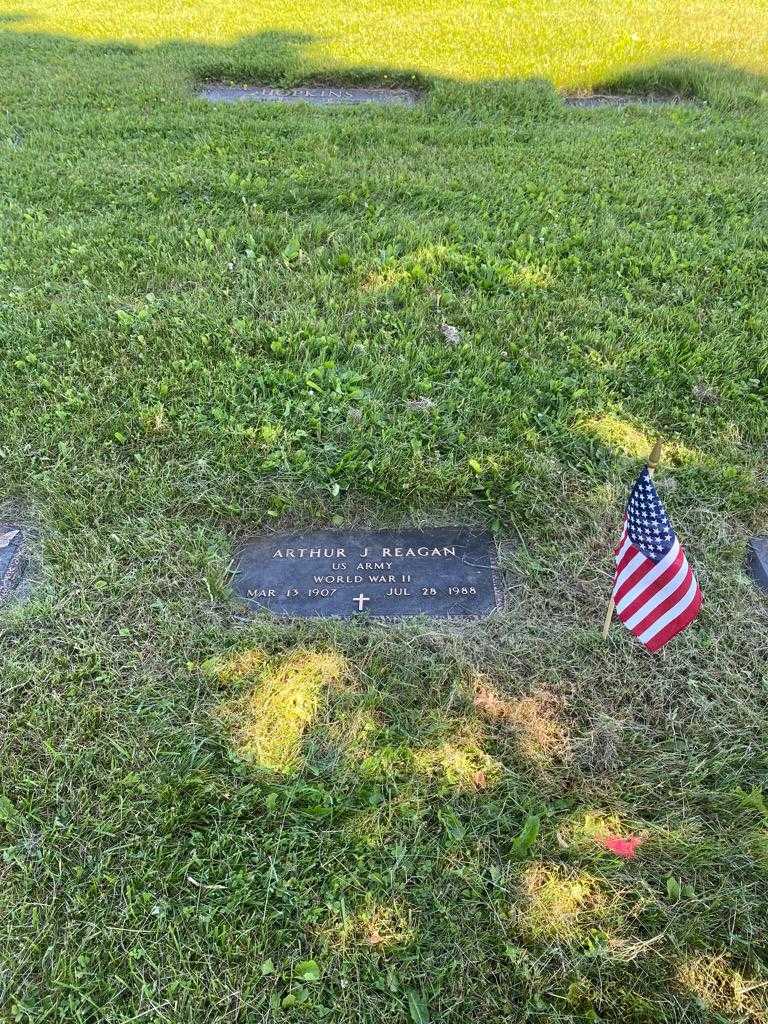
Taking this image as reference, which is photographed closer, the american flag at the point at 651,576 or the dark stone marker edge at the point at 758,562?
the american flag at the point at 651,576

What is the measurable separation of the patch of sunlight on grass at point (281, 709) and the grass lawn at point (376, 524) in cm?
1

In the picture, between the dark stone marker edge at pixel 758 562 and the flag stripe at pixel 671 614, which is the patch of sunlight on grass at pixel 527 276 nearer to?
Result: the dark stone marker edge at pixel 758 562

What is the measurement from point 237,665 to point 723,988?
1.75m

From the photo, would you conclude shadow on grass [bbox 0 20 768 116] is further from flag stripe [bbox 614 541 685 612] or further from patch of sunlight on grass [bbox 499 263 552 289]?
flag stripe [bbox 614 541 685 612]

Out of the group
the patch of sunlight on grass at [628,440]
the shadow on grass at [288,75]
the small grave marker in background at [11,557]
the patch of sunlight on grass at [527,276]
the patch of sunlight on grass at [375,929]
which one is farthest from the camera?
the shadow on grass at [288,75]

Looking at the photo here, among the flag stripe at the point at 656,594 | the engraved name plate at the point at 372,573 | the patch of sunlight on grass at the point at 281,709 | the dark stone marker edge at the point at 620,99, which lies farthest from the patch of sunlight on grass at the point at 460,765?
the dark stone marker edge at the point at 620,99

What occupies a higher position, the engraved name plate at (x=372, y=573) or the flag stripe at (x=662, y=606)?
the flag stripe at (x=662, y=606)

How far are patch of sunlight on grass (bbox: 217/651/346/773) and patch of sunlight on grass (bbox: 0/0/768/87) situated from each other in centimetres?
657

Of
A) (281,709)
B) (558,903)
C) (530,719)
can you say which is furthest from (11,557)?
(558,903)

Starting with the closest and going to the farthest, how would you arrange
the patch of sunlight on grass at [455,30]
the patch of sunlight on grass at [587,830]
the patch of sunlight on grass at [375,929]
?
the patch of sunlight on grass at [375,929] < the patch of sunlight on grass at [587,830] < the patch of sunlight on grass at [455,30]

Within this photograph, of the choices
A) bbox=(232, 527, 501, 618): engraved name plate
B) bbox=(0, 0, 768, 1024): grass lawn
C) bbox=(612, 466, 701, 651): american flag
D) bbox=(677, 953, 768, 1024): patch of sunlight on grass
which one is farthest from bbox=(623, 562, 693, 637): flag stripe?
bbox=(677, 953, 768, 1024): patch of sunlight on grass

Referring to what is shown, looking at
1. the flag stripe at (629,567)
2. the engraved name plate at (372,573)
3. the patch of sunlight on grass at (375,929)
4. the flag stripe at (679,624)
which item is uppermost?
the flag stripe at (629,567)

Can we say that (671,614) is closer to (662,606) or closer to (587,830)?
(662,606)

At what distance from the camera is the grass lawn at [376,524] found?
1914 millimetres
